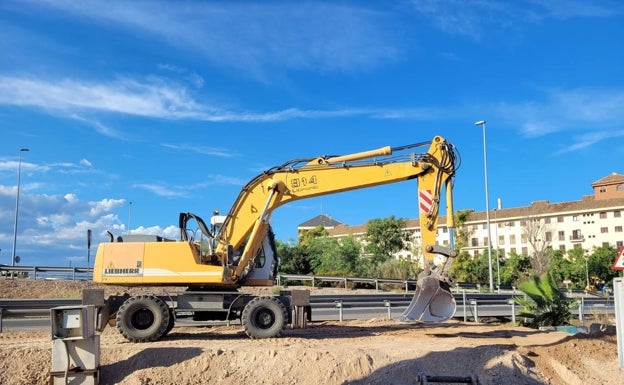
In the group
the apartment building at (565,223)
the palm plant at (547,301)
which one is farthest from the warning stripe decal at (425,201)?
the apartment building at (565,223)

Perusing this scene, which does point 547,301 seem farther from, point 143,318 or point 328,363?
point 143,318

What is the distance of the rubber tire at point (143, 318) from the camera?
14.8 m

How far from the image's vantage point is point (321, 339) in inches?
607

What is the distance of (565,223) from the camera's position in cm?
8788

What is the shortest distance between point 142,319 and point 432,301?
287 inches

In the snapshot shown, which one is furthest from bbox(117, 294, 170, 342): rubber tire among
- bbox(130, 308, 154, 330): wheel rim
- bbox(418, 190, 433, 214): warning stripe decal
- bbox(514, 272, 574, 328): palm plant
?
bbox(514, 272, 574, 328): palm plant

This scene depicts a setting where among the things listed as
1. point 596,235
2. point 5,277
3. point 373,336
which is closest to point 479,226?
point 596,235

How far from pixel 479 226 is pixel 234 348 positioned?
291ft

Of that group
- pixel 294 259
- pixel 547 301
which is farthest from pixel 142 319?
pixel 294 259

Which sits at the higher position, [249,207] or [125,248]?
[249,207]

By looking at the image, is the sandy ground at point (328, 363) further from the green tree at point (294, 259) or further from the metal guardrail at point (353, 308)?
the green tree at point (294, 259)

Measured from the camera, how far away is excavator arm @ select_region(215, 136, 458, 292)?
51.2ft

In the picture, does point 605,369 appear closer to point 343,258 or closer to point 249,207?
point 249,207

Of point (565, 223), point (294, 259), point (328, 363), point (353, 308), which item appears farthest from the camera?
point (565, 223)
